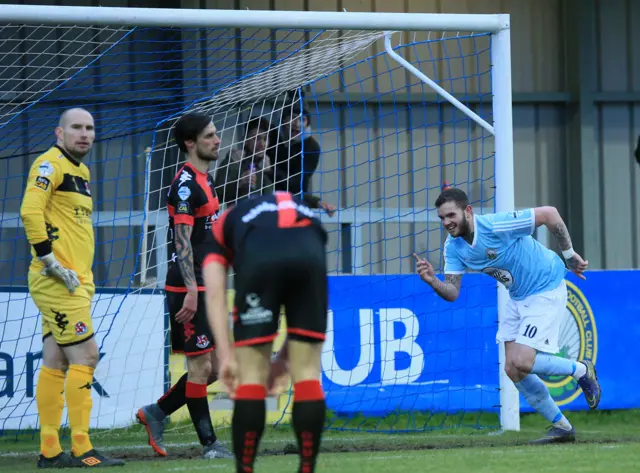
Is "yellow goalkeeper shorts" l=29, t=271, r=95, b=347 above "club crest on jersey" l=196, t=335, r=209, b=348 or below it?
above

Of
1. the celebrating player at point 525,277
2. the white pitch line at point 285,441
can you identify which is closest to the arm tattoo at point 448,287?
the celebrating player at point 525,277

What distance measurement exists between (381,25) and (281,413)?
9.66ft

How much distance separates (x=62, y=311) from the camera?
6.14 metres

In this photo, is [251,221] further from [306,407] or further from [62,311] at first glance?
[62,311]

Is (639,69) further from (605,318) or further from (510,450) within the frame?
(510,450)

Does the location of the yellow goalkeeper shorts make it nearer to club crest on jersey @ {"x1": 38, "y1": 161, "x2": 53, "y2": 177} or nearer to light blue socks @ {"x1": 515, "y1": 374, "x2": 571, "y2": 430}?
club crest on jersey @ {"x1": 38, "y1": 161, "x2": 53, "y2": 177}

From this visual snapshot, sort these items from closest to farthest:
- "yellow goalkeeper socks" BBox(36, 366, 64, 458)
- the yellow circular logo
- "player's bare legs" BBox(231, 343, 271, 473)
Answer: "player's bare legs" BBox(231, 343, 271, 473), "yellow goalkeeper socks" BBox(36, 366, 64, 458), the yellow circular logo

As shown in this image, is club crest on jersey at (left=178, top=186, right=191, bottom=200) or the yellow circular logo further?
the yellow circular logo

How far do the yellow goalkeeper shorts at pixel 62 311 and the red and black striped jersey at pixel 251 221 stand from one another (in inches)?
81.8

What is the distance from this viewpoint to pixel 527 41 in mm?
14633

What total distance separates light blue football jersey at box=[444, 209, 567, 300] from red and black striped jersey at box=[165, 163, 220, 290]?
163 cm

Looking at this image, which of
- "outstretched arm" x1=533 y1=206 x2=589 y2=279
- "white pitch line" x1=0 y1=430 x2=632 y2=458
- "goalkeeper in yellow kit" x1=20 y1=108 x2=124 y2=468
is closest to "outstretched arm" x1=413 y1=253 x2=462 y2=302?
"outstretched arm" x1=533 y1=206 x2=589 y2=279

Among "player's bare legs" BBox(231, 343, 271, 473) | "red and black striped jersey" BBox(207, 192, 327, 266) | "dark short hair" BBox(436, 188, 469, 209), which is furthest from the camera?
"dark short hair" BBox(436, 188, 469, 209)

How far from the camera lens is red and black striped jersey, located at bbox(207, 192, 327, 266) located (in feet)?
13.9
